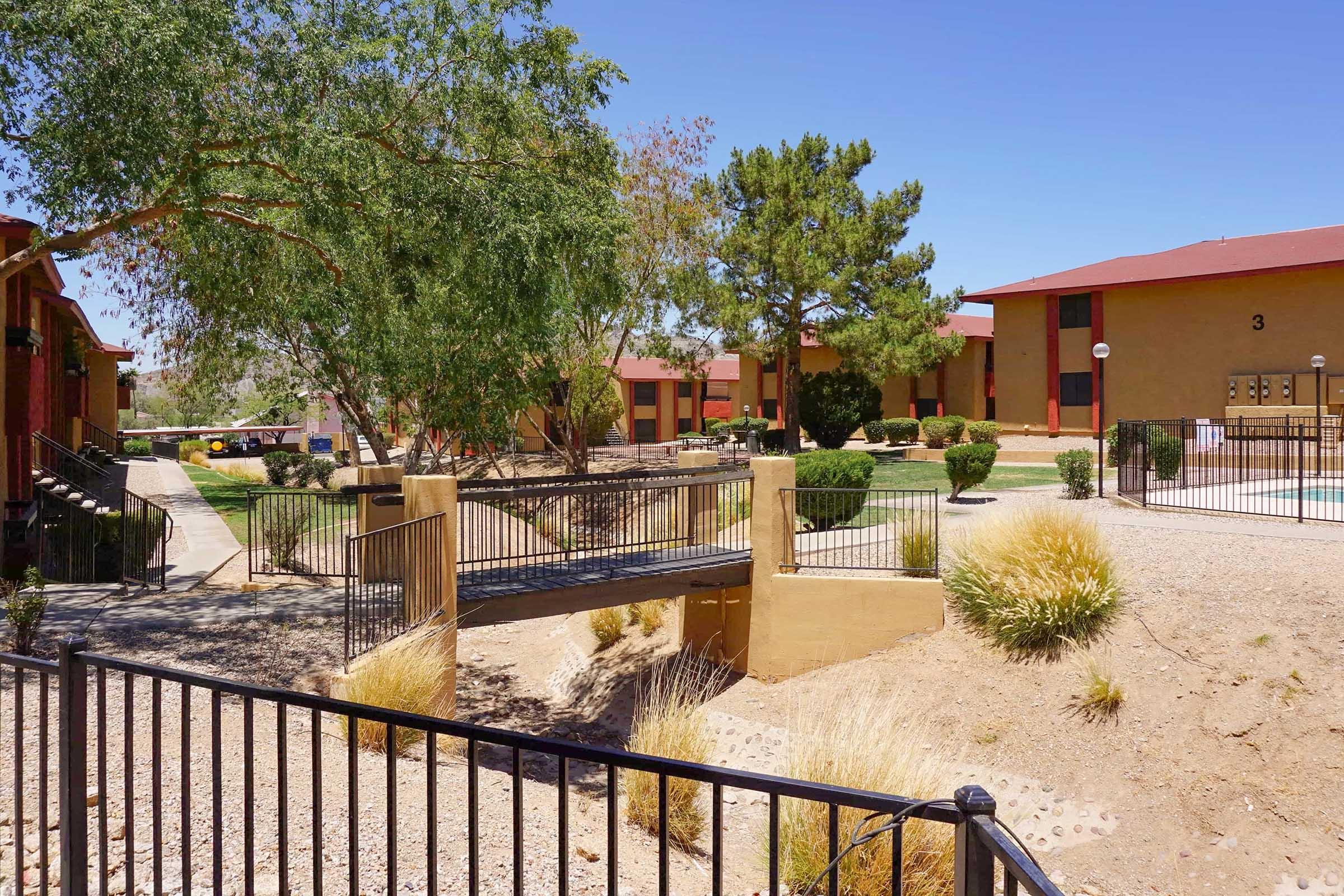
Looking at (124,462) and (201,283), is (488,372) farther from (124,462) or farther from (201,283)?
(124,462)

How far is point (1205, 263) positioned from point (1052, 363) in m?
6.13

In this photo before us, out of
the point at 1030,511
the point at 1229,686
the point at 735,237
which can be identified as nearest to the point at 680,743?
the point at 1229,686

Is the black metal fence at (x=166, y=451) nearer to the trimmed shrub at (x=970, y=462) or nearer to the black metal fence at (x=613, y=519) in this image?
the black metal fence at (x=613, y=519)

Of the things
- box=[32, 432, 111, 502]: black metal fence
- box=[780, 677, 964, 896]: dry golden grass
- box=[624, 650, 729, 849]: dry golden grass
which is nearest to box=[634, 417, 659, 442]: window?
box=[32, 432, 111, 502]: black metal fence

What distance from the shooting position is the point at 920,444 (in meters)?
39.7

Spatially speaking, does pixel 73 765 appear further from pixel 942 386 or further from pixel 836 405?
pixel 942 386

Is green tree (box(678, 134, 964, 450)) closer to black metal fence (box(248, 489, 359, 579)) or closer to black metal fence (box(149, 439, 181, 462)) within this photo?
black metal fence (box(248, 489, 359, 579))

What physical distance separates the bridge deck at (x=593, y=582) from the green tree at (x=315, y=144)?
3.83m

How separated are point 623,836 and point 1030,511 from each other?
7.76 m

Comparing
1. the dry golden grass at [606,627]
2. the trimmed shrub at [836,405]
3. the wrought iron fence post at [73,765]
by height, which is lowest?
the dry golden grass at [606,627]

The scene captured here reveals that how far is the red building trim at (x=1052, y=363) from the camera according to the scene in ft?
120

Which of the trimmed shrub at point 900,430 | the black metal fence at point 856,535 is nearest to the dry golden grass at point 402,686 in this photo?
the black metal fence at point 856,535

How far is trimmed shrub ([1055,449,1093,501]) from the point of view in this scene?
61.9 ft

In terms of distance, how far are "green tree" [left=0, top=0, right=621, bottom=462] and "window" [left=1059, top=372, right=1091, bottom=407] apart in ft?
89.5
